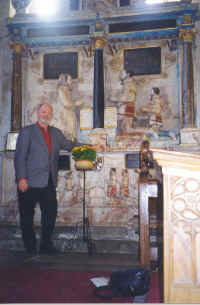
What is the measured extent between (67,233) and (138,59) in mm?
4260

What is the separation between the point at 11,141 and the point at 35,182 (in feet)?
10.5

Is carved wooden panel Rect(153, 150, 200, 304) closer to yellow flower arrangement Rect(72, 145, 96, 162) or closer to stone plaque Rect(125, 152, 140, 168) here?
yellow flower arrangement Rect(72, 145, 96, 162)

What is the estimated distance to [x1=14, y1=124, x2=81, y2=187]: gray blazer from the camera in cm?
367

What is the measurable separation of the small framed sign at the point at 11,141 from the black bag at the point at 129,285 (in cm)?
488

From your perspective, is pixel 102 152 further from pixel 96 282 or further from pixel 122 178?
pixel 96 282

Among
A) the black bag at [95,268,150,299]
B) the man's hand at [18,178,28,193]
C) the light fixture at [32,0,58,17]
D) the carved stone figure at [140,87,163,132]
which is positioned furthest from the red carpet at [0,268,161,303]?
the light fixture at [32,0,58,17]

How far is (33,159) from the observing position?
377cm

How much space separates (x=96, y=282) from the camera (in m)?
2.25

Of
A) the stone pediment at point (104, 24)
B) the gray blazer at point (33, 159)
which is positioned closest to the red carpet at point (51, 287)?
the gray blazer at point (33, 159)

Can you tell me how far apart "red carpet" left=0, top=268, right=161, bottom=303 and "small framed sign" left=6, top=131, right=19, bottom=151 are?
13.0ft

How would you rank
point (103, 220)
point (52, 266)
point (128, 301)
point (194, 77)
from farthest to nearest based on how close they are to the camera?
point (194, 77), point (103, 220), point (52, 266), point (128, 301)

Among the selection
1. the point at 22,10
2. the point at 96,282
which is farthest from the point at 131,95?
the point at 96,282

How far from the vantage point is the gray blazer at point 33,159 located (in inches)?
144

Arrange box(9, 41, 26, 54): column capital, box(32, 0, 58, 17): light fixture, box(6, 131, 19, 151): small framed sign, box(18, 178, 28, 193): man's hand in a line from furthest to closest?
box(32, 0, 58, 17): light fixture < box(9, 41, 26, 54): column capital < box(6, 131, 19, 151): small framed sign < box(18, 178, 28, 193): man's hand
